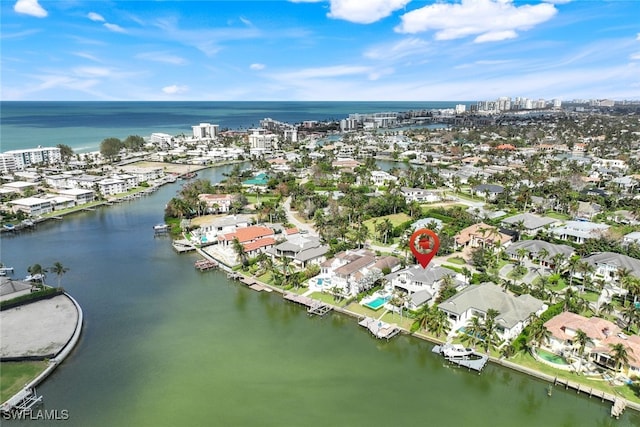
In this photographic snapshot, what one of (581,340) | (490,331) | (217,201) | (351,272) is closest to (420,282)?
(351,272)

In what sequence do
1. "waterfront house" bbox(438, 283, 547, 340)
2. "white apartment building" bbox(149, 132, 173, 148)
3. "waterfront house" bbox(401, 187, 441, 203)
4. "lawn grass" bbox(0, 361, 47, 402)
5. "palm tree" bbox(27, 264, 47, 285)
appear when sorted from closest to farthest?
"lawn grass" bbox(0, 361, 47, 402) → "waterfront house" bbox(438, 283, 547, 340) → "palm tree" bbox(27, 264, 47, 285) → "waterfront house" bbox(401, 187, 441, 203) → "white apartment building" bbox(149, 132, 173, 148)

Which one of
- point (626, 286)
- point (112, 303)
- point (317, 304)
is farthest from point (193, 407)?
point (626, 286)

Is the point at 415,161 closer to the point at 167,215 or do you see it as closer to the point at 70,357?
the point at 167,215

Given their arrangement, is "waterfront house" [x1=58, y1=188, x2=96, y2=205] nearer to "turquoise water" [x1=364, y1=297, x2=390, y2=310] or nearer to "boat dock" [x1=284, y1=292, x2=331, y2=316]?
"boat dock" [x1=284, y1=292, x2=331, y2=316]

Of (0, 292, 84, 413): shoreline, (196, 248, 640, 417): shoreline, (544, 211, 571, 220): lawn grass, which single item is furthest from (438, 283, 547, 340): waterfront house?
(544, 211, 571, 220): lawn grass

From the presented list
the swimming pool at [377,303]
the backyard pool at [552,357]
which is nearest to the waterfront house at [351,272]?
the swimming pool at [377,303]

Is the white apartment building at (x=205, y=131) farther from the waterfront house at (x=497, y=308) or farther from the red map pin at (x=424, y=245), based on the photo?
the waterfront house at (x=497, y=308)

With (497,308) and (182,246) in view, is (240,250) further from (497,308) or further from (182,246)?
(497,308)
